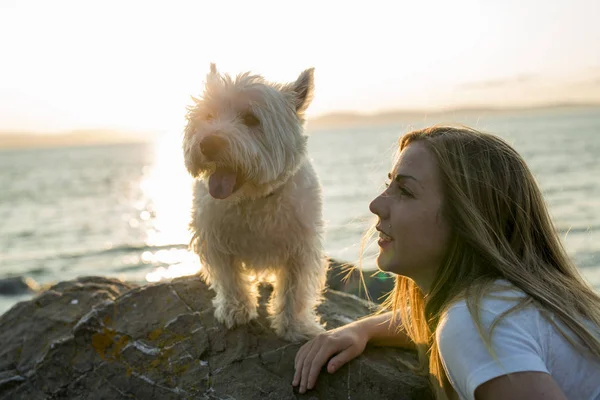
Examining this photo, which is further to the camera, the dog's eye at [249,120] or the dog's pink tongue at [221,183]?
the dog's eye at [249,120]

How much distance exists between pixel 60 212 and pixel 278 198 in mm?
26685

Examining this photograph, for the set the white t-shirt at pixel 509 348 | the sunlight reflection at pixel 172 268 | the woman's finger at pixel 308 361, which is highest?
the white t-shirt at pixel 509 348

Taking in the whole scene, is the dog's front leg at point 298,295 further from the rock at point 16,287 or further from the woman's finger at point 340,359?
the rock at point 16,287

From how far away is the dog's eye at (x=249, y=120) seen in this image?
4.51m

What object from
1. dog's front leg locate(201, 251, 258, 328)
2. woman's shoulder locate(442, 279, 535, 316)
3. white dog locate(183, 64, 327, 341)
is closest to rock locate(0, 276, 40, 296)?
dog's front leg locate(201, 251, 258, 328)

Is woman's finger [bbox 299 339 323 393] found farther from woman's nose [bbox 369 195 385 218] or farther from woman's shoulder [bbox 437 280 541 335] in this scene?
woman's shoulder [bbox 437 280 541 335]

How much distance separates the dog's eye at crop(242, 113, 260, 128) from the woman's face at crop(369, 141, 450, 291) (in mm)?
1561

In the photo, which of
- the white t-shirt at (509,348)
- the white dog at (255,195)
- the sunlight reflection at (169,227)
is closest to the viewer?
the white t-shirt at (509,348)

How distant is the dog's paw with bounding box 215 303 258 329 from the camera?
4.43m

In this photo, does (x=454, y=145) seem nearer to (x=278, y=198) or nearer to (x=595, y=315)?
(x=595, y=315)

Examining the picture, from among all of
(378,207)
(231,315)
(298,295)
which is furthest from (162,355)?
(378,207)

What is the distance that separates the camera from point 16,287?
13.2 metres

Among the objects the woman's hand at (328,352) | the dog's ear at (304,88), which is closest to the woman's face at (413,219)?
the woman's hand at (328,352)

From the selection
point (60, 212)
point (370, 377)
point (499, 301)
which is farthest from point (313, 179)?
point (60, 212)
